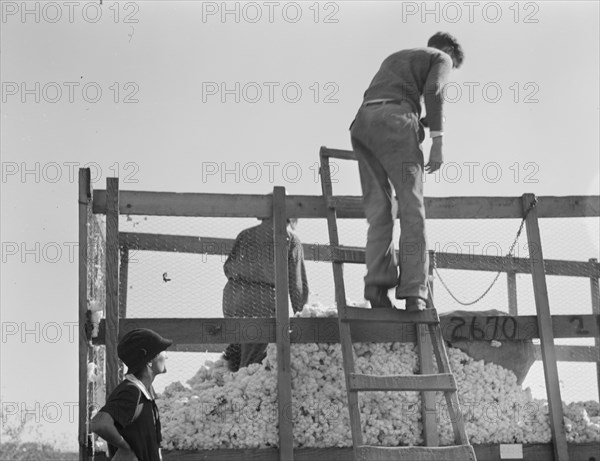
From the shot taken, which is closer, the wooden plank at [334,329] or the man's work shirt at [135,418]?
the man's work shirt at [135,418]

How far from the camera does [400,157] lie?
17.8ft

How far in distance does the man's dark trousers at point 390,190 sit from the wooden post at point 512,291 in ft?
3.71

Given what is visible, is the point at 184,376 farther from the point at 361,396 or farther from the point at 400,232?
the point at 400,232

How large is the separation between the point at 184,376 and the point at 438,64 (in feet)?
8.30

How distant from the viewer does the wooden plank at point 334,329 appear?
5086 mm

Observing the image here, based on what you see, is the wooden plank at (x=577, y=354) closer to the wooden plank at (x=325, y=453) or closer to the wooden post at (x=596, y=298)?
the wooden post at (x=596, y=298)

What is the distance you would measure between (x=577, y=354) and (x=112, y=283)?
310 cm

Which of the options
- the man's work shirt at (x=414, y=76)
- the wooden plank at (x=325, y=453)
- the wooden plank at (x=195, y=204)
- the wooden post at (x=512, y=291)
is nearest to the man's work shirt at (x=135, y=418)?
the wooden plank at (x=325, y=453)

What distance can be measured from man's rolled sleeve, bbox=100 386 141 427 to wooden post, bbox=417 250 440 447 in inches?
77.9

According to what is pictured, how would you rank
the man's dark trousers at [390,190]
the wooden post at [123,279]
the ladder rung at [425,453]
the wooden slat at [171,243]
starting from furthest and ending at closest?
1. the wooden slat at [171,243]
2. the wooden post at [123,279]
3. the man's dark trousers at [390,190]
4. the ladder rung at [425,453]

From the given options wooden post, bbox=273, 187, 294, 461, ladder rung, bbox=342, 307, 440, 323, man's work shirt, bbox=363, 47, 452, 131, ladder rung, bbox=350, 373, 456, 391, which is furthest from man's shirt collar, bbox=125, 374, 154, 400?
man's work shirt, bbox=363, 47, 452, 131

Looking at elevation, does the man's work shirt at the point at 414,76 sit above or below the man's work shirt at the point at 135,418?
above

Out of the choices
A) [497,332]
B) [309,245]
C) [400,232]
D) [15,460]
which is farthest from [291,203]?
[15,460]

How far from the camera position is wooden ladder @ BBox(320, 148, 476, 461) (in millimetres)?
4621
